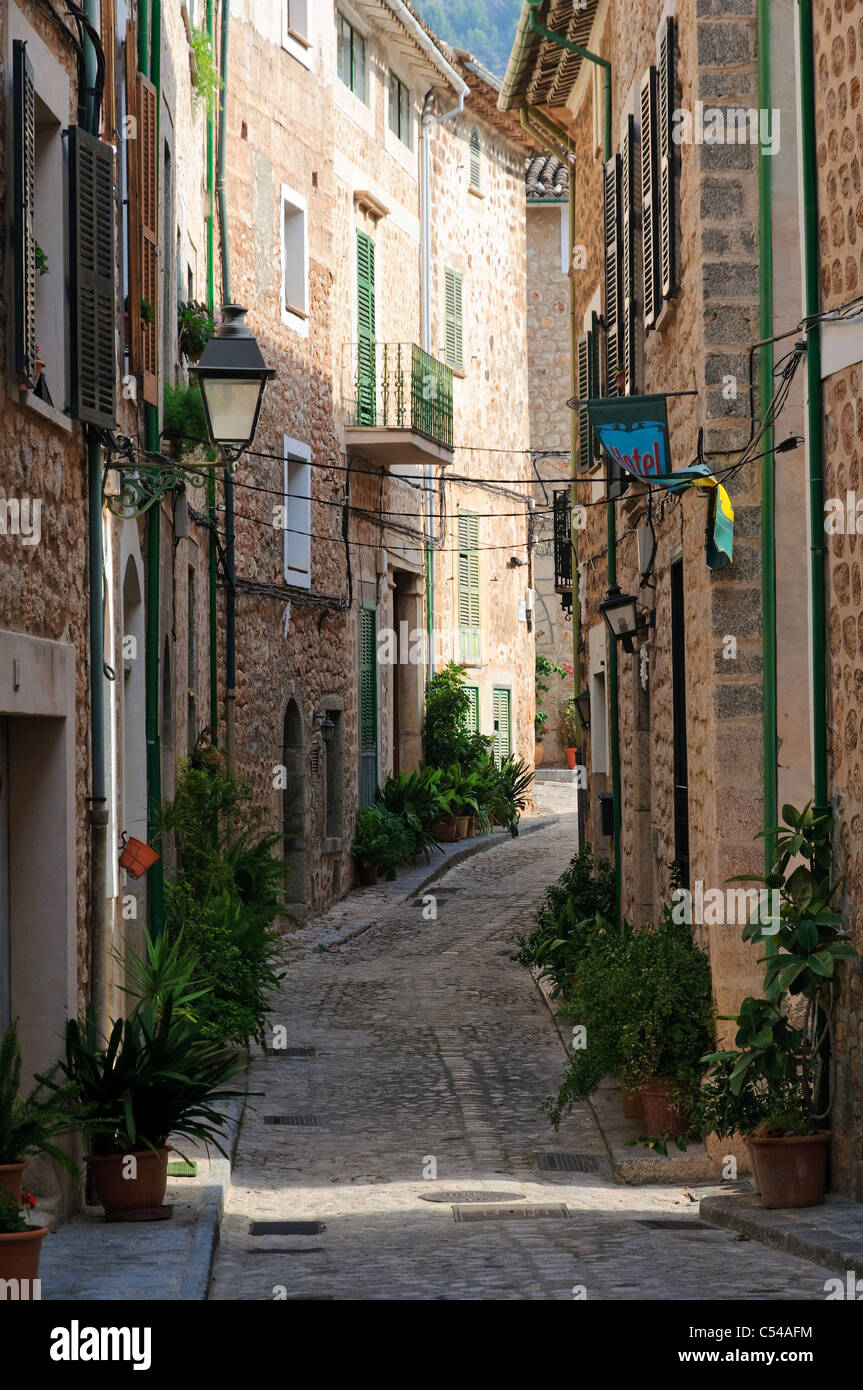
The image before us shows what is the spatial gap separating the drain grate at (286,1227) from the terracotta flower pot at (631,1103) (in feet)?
7.55

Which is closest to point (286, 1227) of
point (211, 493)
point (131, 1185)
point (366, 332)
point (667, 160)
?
point (131, 1185)

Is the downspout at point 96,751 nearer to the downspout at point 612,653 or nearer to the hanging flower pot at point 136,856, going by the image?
the hanging flower pot at point 136,856

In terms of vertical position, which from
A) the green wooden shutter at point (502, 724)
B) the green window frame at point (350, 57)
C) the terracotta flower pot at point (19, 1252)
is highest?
the green window frame at point (350, 57)

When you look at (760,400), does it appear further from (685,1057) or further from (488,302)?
(488,302)

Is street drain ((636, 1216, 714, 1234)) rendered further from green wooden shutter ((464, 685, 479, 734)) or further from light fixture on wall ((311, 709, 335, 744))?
green wooden shutter ((464, 685, 479, 734))

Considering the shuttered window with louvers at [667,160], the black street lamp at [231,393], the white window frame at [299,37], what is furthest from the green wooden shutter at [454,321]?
the black street lamp at [231,393]

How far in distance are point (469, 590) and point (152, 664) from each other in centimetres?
1651

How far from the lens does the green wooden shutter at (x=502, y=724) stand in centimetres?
2855

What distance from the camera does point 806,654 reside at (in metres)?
9.41

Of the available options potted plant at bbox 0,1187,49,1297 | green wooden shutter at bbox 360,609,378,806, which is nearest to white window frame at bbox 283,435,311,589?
green wooden shutter at bbox 360,609,378,806

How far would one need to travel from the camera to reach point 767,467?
9.41 meters

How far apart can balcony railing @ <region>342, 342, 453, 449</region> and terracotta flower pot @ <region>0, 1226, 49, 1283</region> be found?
1648 cm

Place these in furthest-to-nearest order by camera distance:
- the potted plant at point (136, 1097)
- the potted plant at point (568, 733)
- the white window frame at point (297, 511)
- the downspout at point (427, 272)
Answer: the potted plant at point (568, 733), the downspout at point (427, 272), the white window frame at point (297, 511), the potted plant at point (136, 1097)

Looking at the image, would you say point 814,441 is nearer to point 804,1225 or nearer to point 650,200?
point 804,1225
